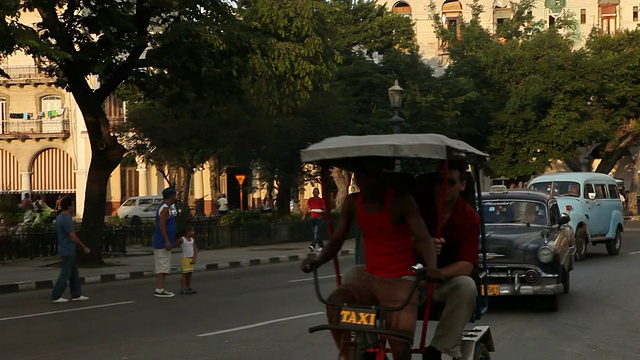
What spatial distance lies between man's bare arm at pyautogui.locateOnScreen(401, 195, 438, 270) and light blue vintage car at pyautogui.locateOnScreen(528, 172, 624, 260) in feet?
51.3

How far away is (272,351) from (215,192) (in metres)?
31.0

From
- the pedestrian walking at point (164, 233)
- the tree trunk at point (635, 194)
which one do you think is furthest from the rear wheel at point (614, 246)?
the tree trunk at point (635, 194)

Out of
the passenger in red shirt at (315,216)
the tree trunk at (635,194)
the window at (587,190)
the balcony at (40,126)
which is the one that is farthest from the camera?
the balcony at (40,126)

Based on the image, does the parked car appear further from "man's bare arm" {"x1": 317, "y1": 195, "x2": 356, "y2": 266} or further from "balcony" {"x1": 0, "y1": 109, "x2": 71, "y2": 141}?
"man's bare arm" {"x1": 317, "y1": 195, "x2": 356, "y2": 266}

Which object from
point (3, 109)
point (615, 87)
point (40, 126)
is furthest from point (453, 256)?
point (3, 109)

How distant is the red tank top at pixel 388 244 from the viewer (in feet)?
20.2

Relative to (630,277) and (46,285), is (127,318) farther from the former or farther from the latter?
(630,277)

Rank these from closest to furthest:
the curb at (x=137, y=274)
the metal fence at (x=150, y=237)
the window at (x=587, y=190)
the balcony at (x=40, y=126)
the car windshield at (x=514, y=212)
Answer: the car windshield at (x=514, y=212) < the curb at (x=137, y=274) < the window at (x=587, y=190) < the metal fence at (x=150, y=237) < the balcony at (x=40, y=126)

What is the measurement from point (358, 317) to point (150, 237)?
23.7 m

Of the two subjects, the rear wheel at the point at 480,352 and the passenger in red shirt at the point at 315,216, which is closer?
the rear wheel at the point at 480,352

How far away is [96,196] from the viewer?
21.7m

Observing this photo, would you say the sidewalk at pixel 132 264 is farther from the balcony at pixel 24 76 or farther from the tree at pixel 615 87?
the balcony at pixel 24 76

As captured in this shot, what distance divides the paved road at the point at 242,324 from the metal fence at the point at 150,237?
7527mm

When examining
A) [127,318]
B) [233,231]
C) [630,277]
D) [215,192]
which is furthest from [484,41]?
[127,318]
